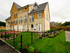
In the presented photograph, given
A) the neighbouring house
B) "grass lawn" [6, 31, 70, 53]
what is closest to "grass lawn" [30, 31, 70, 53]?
"grass lawn" [6, 31, 70, 53]

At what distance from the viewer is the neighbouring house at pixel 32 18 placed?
13.8 metres

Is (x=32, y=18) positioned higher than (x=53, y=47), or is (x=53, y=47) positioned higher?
(x=32, y=18)

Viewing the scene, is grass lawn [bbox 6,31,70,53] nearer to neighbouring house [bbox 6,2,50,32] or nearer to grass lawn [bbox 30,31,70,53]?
grass lawn [bbox 30,31,70,53]

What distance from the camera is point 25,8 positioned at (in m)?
17.9

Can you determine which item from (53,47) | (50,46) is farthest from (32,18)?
(53,47)

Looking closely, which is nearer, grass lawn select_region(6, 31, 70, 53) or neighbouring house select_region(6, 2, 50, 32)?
grass lawn select_region(6, 31, 70, 53)

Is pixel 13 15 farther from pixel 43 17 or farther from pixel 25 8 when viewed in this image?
pixel 43 17

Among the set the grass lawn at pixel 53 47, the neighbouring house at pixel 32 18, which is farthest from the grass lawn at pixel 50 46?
the neighbouring house at pixel 32 18

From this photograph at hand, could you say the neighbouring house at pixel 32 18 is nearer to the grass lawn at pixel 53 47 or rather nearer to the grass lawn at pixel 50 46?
the grass lawn at pixel 50 46

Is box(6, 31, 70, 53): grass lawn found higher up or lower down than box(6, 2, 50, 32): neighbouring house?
lower down

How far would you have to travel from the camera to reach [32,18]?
15.9m

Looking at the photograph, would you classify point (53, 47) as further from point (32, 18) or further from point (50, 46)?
point (32, 18)

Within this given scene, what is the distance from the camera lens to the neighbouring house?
45.2 ft

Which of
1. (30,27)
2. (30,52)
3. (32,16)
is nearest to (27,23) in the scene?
(30,27)
